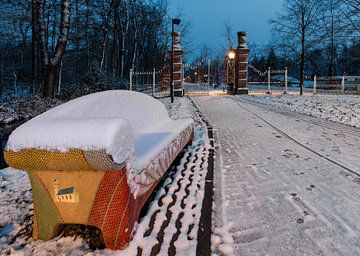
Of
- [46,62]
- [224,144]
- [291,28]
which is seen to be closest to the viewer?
[224,144]

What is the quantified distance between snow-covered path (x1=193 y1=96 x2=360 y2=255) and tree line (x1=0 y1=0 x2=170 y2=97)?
9.05 meters

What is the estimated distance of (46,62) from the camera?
13.0 meters

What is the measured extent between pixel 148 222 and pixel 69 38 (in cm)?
2611

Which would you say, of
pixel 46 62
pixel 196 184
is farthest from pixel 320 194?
pixel 46 62

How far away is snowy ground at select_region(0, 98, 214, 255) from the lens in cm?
262

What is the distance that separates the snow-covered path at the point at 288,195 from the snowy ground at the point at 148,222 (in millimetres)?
272

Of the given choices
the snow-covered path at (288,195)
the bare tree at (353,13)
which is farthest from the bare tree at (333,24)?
the snow-covered path at (288,195)

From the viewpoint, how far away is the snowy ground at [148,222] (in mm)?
2615

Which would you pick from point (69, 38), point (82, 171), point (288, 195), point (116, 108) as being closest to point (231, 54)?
point (69, 38)

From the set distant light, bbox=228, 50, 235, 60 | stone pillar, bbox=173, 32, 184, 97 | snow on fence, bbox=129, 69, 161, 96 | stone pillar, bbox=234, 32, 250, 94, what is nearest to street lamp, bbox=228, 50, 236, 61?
distant light, bbox=228, 50, 235, 60

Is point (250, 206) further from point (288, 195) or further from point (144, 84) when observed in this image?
point (144, 84)

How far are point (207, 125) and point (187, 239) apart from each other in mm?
6851

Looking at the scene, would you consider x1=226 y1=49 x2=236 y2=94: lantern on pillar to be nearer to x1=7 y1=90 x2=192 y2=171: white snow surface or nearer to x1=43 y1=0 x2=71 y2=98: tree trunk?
x1=43 y1=0 x2=71 y2=98: tree trunk

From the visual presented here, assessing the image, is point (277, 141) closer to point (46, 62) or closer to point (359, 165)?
point (359, 165)
